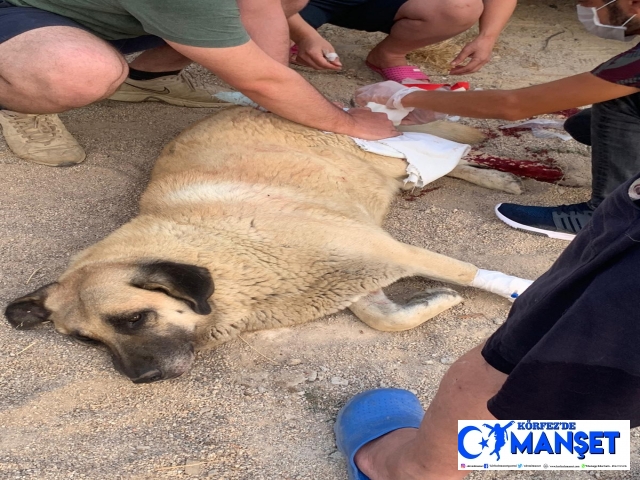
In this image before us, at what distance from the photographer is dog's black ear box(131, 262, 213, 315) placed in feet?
8.15

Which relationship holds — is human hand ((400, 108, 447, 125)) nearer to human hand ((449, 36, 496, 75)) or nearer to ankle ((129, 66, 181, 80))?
human hand ((449, 36, 496, 75))

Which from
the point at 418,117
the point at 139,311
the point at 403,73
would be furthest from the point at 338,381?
the point at 403,73

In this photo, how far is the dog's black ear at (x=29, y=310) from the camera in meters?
2.63

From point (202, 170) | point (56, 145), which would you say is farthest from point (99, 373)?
point (56, 145)

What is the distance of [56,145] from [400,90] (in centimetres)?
215

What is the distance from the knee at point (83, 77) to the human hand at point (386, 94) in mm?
1409

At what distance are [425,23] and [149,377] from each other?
3.51 m

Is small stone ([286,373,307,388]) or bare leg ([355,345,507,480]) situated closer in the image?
bare leg ([355,345,507,480])

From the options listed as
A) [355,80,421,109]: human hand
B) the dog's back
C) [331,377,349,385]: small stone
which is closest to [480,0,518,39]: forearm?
[355,80,421,109]: human hand

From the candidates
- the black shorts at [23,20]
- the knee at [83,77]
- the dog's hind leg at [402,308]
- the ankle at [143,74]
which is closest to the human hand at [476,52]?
the dog's hind leg at [402,308]

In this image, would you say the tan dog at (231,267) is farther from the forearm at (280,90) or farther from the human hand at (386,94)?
the human hand at (386,94)

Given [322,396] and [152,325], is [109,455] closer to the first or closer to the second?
[152,325]

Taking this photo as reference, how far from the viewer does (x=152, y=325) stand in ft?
8.16

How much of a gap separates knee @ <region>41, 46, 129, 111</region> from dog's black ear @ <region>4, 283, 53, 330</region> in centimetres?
116
